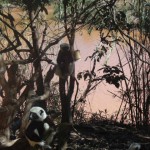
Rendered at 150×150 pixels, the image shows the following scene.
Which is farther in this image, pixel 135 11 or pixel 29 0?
pixel 135 11

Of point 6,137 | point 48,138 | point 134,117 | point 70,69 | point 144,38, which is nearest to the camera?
point 6,137

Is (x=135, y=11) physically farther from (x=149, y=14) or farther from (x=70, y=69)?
(x=70, y=69)

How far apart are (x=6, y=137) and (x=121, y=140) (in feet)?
4.66

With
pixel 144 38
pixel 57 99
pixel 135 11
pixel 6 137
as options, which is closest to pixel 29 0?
pixel 6 137

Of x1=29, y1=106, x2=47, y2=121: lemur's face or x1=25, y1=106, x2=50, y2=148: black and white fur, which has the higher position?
x1=29, y1=106, x2=47, y2=121: lemur's face

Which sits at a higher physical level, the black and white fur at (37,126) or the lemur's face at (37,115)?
the lemur's face at (37,115)

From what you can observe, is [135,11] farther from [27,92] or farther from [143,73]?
[27,92]

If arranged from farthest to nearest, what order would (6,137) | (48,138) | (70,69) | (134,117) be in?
(134,117) < (70,69) < (48,138) < (6,137)

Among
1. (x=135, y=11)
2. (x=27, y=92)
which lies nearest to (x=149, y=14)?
(x=135, y=11)

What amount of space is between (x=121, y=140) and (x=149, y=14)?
1.01 m

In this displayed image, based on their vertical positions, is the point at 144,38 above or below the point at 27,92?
above

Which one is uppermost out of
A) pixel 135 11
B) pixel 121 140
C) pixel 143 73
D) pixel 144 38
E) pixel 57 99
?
pixel 135 11

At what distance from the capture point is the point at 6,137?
5.57ft

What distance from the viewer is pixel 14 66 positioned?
1721 millimetres
